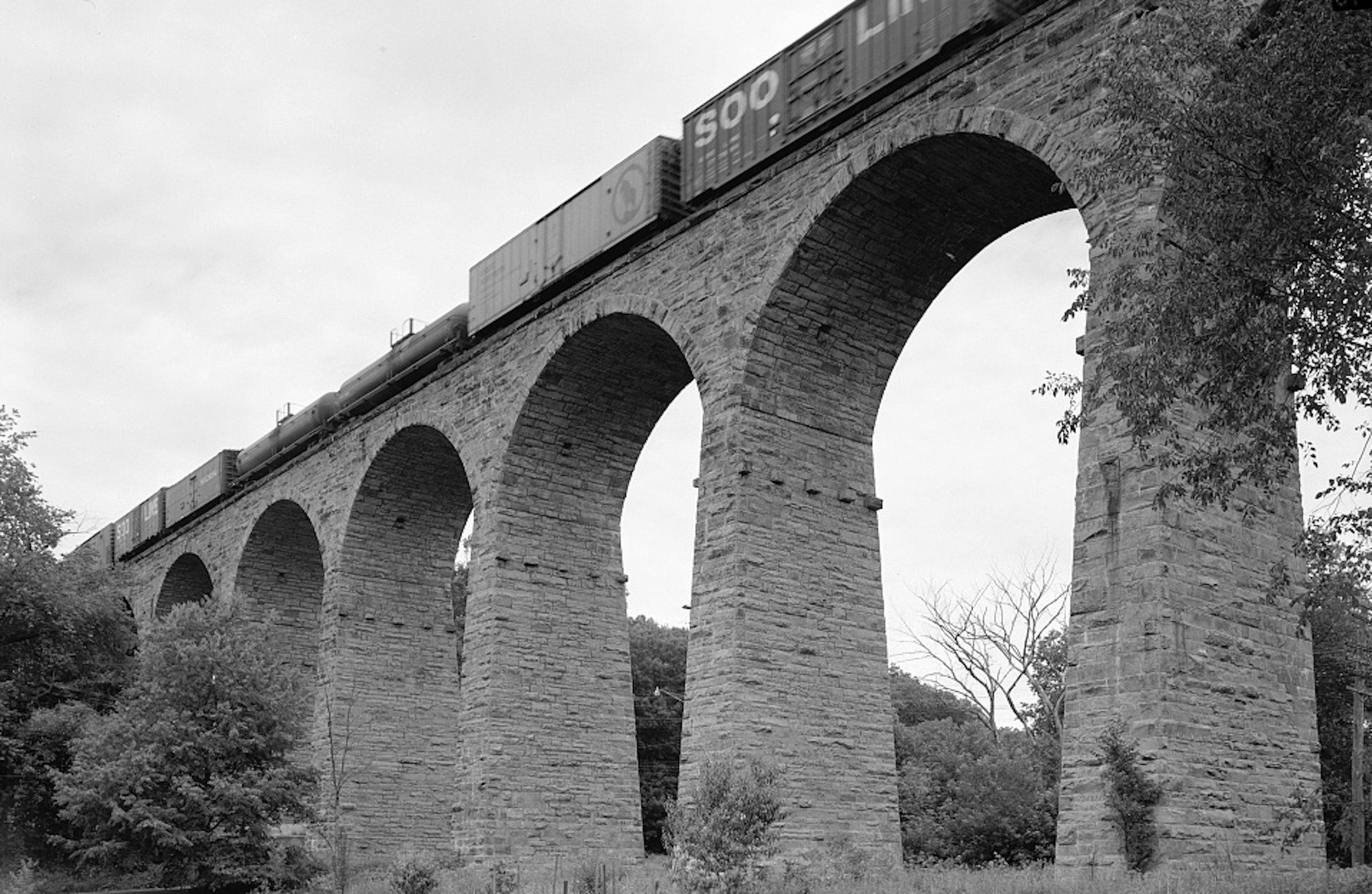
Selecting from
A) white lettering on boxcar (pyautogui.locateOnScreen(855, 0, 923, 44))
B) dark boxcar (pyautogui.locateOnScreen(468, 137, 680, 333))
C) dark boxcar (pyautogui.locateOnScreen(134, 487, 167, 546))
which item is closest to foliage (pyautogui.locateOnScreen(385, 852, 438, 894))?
dark boxcar (pyautogui.locateOnScreen(468, 137, 680, 333))

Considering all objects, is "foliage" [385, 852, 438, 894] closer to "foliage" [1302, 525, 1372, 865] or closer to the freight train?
the freight train

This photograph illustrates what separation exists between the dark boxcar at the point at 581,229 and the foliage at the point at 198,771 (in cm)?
709

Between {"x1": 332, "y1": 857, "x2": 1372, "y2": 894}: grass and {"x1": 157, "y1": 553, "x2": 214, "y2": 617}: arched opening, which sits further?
{"x1": 157, "y1": 553, "x2": 214, "y2": 617}: arched opening

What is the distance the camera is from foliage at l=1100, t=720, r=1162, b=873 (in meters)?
11.8

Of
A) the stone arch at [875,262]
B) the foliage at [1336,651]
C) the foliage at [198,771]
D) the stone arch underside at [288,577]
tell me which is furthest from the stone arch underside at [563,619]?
the stone arch underside at [288,577]

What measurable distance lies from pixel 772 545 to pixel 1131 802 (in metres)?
6.89

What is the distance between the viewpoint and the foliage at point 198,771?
22.8 metres

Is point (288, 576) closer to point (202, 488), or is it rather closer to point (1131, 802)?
point (202, 488)

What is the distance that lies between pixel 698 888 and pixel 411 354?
15327 mm

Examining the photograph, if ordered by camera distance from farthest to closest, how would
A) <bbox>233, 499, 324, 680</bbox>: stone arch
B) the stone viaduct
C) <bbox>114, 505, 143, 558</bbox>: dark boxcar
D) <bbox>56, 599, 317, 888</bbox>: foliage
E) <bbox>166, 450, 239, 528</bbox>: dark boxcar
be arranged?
<bbox>114, 505, 143, 558</bbox>: dark boxcar → <bbox>166, 450, 239, 528</bbox>: dark boxcar → <bbox>233, 499, 324, 680</bbox>: stone arch → <bbox>56, 599, 317, 888</bbox>: foliage → the stone viaduct

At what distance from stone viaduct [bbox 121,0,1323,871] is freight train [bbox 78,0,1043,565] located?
0.30 metres

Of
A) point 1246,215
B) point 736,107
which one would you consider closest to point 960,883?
point 1246,215

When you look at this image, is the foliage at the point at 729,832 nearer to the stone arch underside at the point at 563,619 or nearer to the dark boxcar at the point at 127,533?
the stone arch underside at the point at 563,619

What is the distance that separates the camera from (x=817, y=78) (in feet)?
59.2
